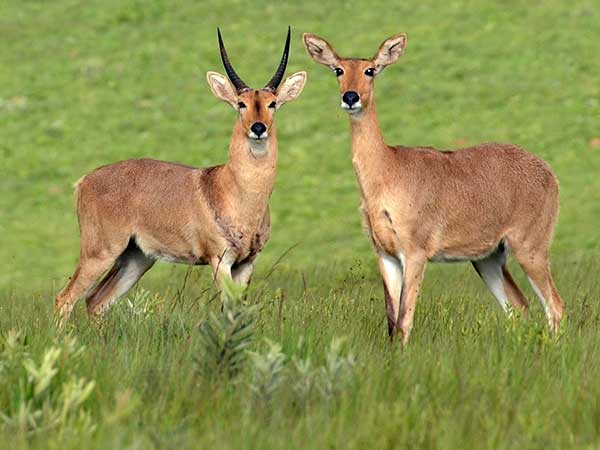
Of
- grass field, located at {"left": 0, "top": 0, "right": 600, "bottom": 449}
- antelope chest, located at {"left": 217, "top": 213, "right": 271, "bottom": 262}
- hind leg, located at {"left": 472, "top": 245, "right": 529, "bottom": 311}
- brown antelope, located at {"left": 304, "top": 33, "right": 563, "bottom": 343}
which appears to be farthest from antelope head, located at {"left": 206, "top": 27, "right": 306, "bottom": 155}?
hind leg, located at {"left": 472, "top": 245, "right": 529, "bottom": 311}

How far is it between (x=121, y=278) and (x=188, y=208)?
3.71 ft

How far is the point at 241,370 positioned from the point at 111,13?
27474mm

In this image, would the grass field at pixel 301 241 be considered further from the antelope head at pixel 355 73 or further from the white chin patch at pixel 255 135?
the antelope head at pixel 355 73

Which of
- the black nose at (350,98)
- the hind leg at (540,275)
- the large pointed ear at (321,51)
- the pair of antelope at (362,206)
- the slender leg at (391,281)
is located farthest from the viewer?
the hind leg at (540,275)

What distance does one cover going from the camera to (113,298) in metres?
12.9

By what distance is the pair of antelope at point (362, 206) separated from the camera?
37.2ft

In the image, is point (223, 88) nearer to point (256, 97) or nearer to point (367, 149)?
point (256, 97)

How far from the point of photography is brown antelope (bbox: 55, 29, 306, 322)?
11984 mm

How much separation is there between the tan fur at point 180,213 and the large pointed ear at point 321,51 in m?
0.53

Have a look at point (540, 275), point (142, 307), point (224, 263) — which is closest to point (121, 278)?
point (224, 263)

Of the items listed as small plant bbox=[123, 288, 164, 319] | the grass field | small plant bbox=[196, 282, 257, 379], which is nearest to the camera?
the grass field

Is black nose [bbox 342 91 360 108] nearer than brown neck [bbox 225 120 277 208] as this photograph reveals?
Yes

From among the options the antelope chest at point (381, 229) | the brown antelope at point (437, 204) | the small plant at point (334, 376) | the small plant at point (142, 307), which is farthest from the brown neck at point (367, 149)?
the small plant at point (334, 376)

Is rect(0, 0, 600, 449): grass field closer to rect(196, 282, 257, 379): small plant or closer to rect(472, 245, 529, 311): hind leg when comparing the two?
rect(196, 282, 257, 379): small plant
